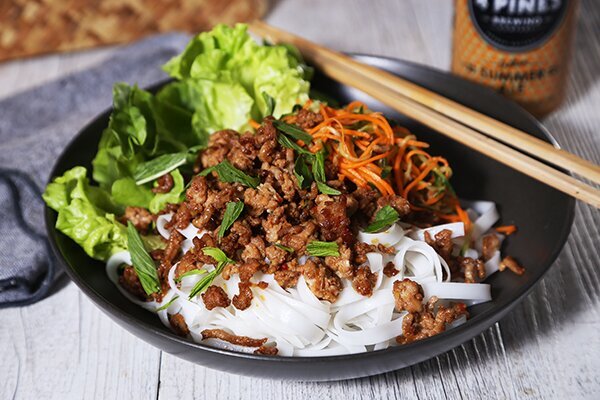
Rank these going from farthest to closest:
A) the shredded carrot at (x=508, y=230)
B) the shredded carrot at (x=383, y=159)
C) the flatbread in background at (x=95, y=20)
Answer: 1. the flatbread in background at (x=95, y=20)
2. the shredded carrot at (x=508, y=230)
3. the shredded carrot at (x=383, y=159)

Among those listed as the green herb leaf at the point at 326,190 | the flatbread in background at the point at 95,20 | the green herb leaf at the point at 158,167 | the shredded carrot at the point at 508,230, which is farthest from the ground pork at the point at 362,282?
the flatbread in background at the point at 95,20

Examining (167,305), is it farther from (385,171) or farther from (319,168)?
(385,171)

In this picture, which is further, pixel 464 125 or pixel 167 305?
pixel 464 125

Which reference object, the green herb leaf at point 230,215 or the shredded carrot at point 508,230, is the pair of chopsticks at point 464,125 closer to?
the shredded carrot at point 508,230

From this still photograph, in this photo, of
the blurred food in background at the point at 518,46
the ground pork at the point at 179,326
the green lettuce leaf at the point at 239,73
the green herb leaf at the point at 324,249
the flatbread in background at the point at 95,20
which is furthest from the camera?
the flatbread in background at the point at 95,20

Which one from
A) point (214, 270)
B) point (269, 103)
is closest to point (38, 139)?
point (269, 103)

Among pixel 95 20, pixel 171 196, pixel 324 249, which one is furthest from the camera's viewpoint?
pixel 95 20

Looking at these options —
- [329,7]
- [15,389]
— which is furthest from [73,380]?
[329,7]
